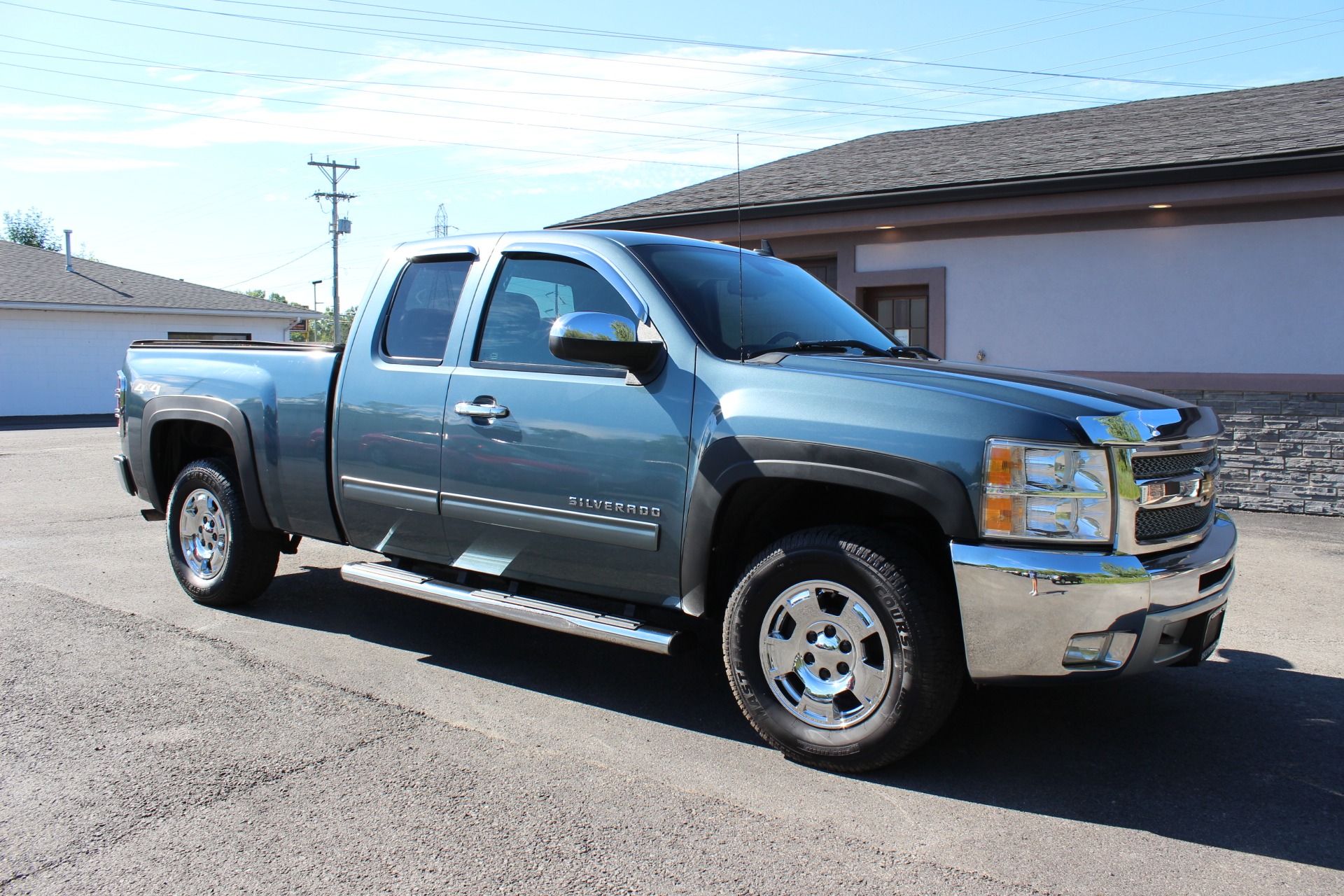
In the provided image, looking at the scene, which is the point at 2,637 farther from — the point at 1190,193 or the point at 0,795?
the point at 1190,193

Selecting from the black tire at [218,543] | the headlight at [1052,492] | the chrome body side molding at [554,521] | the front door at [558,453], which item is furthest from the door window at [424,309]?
the headlight at [1052,492]

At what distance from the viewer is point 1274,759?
12.3ft

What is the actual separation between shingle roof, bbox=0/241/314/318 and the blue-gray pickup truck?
26912 millimetres

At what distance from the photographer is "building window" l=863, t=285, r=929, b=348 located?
39.2 feet

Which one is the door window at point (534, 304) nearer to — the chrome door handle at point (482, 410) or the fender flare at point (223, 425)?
the chrome door handle at point (482, 410)

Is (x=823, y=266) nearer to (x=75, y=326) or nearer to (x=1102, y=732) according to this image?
(x=1102, y=732)

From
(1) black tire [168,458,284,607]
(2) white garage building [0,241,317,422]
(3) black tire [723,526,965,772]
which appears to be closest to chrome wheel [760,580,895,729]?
(3) black tire [723,526,965,772]

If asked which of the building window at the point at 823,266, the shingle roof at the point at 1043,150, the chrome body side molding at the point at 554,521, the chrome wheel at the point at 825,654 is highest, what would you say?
the shingle roof at the point at 1043,150

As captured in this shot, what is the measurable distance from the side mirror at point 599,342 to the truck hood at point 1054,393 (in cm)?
58

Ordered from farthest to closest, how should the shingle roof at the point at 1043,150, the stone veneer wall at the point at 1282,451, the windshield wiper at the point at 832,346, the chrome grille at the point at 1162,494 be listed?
the shingle roof at the point at 1043,150 < the stone veneer wall at the point at 1282,451 < the windshield wiper at the point at 832,346 < the chrome grille at the point at 1162,494

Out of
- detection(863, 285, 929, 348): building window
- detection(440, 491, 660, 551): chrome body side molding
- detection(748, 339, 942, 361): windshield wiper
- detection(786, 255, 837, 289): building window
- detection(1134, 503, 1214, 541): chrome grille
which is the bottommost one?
detection(440, 491, 660, 551): chrome body side molding

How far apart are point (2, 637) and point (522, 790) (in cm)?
353

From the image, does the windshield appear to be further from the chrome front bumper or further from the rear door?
the chrome front bumper

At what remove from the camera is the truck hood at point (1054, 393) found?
329 cm
